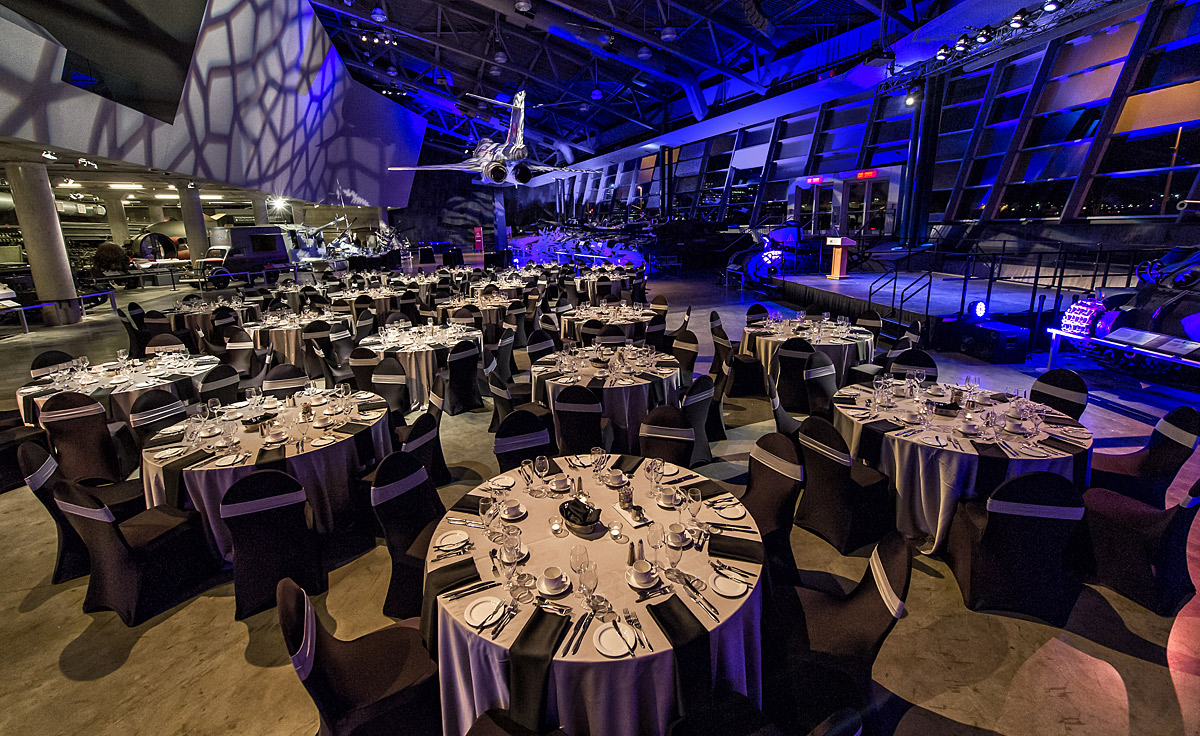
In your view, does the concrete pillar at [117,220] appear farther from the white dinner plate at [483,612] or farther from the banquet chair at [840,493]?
the banquet chair at [840,493]

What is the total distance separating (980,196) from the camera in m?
13.1

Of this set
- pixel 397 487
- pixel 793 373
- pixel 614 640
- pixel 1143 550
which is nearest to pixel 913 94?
pixel 793 373

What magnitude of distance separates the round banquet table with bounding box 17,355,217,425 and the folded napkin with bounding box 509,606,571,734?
4.35m

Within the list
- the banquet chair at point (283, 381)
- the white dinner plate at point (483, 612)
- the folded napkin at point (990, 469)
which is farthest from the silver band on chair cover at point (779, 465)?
the banquet chair at point (283, 381)

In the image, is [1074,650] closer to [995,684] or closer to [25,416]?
[995,684]

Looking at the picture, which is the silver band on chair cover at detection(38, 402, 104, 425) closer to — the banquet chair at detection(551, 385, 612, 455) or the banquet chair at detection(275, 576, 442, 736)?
the banquet chair at detection(275, 576, 442, 736)

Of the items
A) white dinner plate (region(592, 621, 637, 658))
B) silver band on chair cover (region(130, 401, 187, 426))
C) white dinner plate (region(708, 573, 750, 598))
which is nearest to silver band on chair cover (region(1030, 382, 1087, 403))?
white dinner plate (region(708, 573, 750, 598))

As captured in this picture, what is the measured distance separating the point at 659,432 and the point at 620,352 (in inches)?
78.5

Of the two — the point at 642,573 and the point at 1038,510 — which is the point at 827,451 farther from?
the point at 642,573

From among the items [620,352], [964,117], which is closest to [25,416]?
[620,352]

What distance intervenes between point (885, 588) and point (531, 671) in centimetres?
142

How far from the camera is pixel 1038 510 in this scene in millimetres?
2639

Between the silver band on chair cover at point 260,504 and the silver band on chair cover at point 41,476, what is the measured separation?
4.36 feet

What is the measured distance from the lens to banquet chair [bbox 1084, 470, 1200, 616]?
2.80 meters
